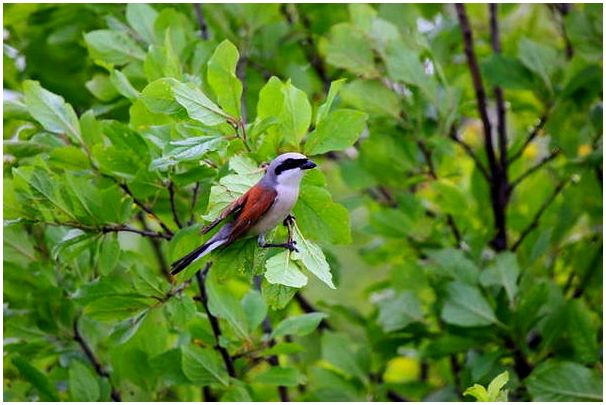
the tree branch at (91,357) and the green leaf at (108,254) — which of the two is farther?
the tree branch at (91,357)

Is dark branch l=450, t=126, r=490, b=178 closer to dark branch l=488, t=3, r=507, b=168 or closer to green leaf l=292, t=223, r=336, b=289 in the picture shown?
dark branch l=488, t=3, r=507, b=168

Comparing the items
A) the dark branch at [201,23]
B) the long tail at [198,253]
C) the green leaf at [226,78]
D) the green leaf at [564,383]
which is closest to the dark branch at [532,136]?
the green leaf at [564,383]

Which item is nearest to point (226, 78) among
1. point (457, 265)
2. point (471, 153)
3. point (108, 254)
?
point (108, 254)

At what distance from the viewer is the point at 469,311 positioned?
7.76 ft

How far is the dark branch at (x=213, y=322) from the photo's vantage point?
6.53ft

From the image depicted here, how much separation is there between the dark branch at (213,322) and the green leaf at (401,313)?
0.56m

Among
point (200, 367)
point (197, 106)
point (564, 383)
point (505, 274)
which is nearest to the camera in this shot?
point (197, 106)

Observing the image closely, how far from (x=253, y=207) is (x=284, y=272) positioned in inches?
5.1

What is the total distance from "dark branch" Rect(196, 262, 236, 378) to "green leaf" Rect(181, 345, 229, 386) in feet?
0.13

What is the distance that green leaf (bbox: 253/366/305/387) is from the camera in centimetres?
206

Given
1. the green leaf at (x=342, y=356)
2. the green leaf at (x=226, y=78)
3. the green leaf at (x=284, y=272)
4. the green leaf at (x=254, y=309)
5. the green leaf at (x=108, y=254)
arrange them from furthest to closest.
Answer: the green leaf at (x=342, y=356) → the green leaf at (x=254, y=309) → the green leaf at (x=108, y=254) → the green leaf at (x=226, y=78) → the green leaf at (x=284, y=272)

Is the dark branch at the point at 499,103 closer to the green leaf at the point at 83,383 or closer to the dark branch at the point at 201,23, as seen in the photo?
the dark branch at the point at 201,23

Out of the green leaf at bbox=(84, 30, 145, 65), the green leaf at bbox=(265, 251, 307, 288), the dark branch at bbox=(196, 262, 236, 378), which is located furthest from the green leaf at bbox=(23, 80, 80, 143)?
the green leaf at bbox=(265, 251, 307, 288)

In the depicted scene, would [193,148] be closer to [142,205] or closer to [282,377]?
[142,205]
